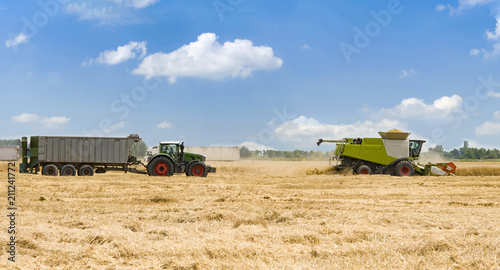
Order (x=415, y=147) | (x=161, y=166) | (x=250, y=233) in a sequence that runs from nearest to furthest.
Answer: (x=250, y=233) < (x=161, y=166) < (x=415, y=147)

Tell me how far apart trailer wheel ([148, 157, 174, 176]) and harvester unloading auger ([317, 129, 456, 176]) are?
29.8ft

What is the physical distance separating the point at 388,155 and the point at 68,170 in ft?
62.6

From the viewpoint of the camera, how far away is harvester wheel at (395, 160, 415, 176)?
2366 centimetres

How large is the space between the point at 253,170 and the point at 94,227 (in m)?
26.2

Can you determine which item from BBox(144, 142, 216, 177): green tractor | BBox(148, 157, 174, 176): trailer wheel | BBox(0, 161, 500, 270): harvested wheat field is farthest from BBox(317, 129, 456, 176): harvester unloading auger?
BBox(0, 161, 500, 270): harvested wheat field

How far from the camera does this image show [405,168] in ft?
78.2

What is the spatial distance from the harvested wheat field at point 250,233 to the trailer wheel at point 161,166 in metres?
8.46

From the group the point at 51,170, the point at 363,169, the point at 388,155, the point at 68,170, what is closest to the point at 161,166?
the point at 68,170

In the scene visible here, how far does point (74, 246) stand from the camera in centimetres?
642

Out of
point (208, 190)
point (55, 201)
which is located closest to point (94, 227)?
point (55, 201)

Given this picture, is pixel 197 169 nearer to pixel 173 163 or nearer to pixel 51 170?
pixel 173 163

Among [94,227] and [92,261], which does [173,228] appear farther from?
[92,261]

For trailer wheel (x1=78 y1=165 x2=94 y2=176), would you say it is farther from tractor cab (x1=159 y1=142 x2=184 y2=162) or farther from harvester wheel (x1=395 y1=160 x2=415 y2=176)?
harvester wheel (x1=395 y1=160 x2=415 y2=176)

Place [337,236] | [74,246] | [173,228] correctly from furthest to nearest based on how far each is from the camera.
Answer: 1. [173,228]
2. [337,236]
3. [74,246]
